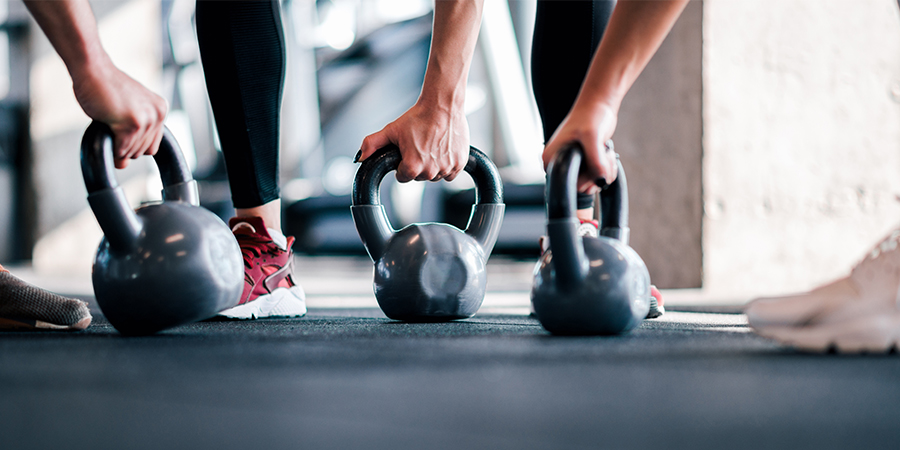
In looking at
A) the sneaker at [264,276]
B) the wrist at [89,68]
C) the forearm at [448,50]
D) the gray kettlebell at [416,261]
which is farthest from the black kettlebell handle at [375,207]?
the wrist at [89,68]

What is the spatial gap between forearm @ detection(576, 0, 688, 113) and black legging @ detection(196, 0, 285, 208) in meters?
0.84

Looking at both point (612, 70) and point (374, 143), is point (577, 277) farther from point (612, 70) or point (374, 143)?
point (374, 143)

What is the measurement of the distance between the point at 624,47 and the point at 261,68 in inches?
34.6

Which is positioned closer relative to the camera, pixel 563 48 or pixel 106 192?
pixel 106 192

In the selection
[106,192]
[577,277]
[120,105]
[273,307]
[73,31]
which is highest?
[73,31]

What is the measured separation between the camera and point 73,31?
0.96 m

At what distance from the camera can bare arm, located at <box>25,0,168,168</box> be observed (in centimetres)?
95

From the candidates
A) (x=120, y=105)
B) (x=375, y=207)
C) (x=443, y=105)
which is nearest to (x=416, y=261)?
(x=375, y=207)

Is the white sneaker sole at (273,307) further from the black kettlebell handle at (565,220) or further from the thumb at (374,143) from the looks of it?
the black kettlebell handle at (565,220)

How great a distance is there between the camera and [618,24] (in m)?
0.96

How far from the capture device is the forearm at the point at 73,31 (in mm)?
947

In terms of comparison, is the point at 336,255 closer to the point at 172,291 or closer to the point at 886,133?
the point at 886,133

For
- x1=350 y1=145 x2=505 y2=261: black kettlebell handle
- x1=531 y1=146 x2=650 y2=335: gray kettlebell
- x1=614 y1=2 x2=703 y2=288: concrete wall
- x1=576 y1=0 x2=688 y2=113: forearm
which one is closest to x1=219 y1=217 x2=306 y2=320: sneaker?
x1=350 y1=145 x2=505 y2=261: black kettlebell handle

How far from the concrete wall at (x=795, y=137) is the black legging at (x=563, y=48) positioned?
151 centimetres
